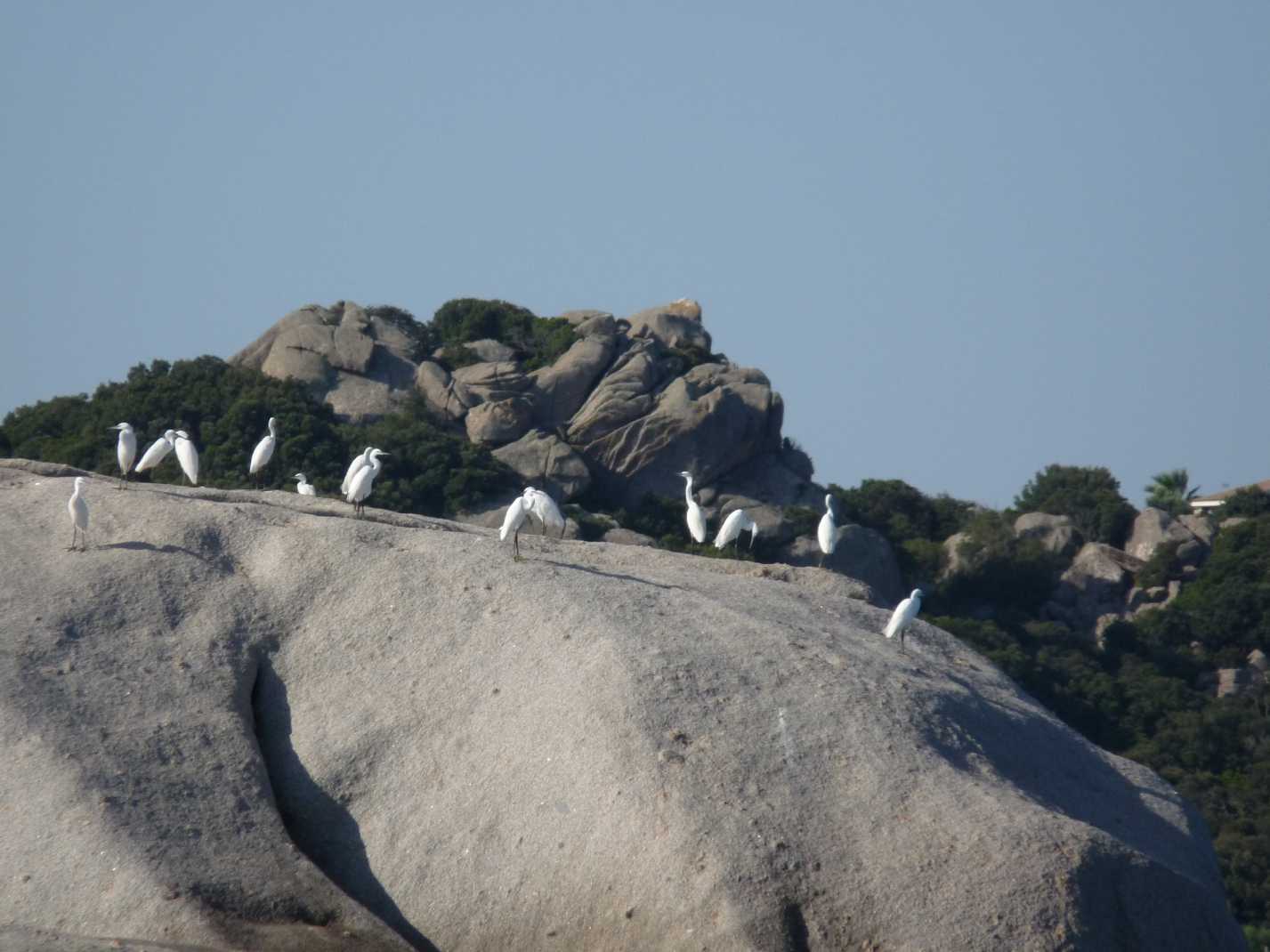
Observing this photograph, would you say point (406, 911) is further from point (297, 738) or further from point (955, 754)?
point (955, 754)

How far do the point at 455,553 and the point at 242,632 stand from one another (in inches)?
105

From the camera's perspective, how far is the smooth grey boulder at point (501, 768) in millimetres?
16922

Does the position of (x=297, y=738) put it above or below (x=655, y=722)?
below

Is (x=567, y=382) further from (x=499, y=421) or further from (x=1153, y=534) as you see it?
(x=1153, y=534)

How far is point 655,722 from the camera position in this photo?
1844 cm

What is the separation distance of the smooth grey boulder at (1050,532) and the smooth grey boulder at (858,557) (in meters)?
7.10

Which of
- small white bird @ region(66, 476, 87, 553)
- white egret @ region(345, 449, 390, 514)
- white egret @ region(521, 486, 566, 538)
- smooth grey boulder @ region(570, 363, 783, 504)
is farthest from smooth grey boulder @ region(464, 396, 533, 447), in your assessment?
small white bird @ region(66, 476, 87, 553)

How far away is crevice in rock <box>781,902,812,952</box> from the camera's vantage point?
16.6 m

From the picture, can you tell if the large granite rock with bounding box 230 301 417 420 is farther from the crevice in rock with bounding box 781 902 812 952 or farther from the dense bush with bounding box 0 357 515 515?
the crevice in rock with bounding box 781 902 812 952

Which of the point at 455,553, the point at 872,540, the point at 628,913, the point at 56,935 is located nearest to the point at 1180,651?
the point at 872,540

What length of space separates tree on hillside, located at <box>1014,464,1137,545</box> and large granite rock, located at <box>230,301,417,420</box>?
22.0 metres

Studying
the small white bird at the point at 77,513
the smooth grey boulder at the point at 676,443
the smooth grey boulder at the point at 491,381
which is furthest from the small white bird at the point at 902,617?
the smooth grey boulder at the point at 491,381

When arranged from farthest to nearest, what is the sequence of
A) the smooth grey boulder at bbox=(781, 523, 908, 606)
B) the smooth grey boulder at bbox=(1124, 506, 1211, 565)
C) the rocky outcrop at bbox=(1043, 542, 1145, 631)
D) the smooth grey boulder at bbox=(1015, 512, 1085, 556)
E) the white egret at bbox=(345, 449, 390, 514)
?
the smooth grey boulder at bbox=(1124, 506, 1211, 565) → the smooth grey boulder at bbox=(1015, 512, 1085, 556) → the rocky outcrop at bbox=(1043, 542, 1145, 631) → the smooth grey boulder at bbox=(781, 523, 908, 606) → the white egret at bbox=(345, 449, 390, 514)

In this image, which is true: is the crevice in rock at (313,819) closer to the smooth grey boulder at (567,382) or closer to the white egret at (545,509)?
the white egret at (545,509)
